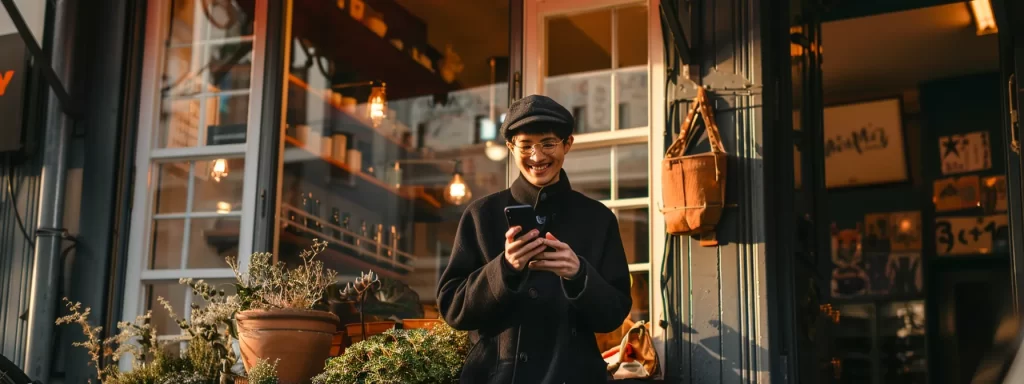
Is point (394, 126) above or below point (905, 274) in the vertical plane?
above

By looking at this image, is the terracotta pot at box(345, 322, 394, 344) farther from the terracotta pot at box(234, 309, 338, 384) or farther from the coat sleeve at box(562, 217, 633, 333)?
the coat sleeve at box(562, 217, 633, 333)

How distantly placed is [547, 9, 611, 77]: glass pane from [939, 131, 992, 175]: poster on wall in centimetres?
475

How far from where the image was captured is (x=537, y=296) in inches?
136

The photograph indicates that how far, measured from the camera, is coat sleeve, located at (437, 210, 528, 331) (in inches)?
129

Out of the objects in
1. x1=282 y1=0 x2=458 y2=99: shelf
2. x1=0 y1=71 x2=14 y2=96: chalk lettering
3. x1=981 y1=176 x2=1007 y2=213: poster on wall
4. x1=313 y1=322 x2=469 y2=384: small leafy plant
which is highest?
x1=282 y1=0 x2=458 y2=99: shelf

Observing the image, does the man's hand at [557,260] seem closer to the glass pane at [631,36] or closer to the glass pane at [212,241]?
the glass pane at [631,36]

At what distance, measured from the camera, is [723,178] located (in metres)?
4.61

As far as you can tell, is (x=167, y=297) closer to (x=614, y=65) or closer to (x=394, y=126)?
(x=614, y=65)

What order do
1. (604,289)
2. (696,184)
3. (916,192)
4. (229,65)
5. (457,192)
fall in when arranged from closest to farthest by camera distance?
(604,289) < (696,184) < (229,65) < (457,192) < (916,192)

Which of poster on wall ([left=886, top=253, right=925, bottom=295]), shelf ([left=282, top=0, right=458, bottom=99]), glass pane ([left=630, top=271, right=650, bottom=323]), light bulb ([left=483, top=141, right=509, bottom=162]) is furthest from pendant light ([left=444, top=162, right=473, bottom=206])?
glass pane ([left=630, top=271, right=650, bottom=323])

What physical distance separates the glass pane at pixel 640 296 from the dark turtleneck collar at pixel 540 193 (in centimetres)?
153

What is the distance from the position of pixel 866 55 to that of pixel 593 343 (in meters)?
6.27

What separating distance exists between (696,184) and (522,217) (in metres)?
1.67

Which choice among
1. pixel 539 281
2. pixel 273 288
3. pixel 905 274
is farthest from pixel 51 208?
pixel 905 274
